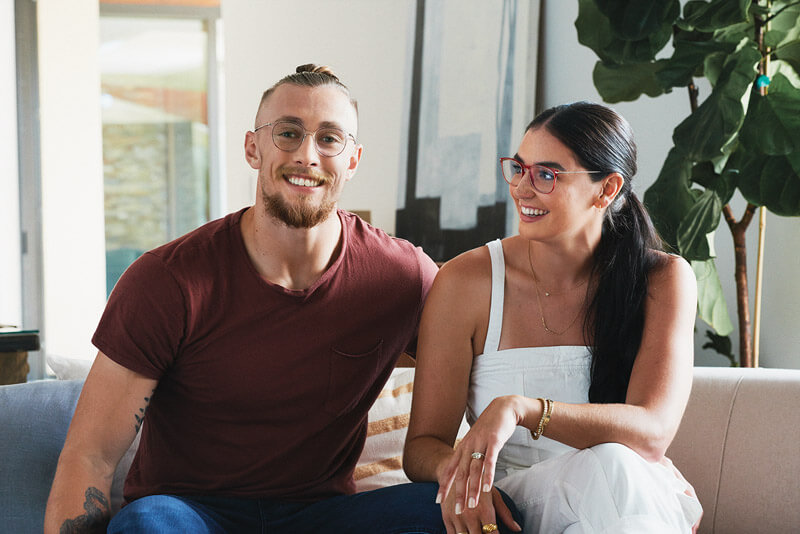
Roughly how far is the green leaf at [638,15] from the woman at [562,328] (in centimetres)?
67

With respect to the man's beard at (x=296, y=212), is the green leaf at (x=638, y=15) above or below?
above

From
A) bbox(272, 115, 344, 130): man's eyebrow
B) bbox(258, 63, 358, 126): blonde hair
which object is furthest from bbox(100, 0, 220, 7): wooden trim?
bbox(272, 115, 344, 130): man's eyebrow

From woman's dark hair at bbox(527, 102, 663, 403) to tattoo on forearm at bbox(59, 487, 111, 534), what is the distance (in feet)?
3.15

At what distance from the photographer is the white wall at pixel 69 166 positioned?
16.4ft

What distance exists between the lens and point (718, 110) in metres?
2.19

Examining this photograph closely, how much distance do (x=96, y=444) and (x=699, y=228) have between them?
64.0 inches

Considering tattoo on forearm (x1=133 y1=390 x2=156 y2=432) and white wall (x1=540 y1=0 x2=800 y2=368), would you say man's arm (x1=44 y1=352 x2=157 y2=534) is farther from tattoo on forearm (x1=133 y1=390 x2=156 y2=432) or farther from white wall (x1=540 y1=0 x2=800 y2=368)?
white wall (x1=540 y1=0 x2=800 y2=368)

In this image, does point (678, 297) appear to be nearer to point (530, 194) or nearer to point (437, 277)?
point (530, 194)

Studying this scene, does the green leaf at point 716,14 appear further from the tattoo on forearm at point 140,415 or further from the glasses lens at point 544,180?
the tattoo on forearm at point 140,415

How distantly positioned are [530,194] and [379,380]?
20.2 inches

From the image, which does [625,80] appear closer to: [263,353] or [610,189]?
[610,189]

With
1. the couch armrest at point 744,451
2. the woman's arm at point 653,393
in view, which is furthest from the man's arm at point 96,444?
the couch armrest at point 744,451

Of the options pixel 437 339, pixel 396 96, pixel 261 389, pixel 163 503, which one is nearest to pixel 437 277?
pixel 437 339

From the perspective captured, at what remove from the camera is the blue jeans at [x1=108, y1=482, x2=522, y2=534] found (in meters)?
1.45
